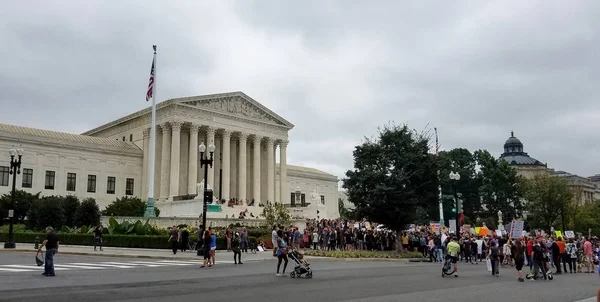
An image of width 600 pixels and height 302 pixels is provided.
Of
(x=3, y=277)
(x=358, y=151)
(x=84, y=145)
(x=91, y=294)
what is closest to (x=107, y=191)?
(x=84, y=145)

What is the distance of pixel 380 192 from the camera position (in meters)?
36.7

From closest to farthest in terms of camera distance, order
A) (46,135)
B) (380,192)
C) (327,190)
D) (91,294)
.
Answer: (91,294), (380,192), (46,135), (327,190)

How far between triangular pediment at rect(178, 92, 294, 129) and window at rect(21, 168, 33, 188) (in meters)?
20.9

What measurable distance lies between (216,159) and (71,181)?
20067mm

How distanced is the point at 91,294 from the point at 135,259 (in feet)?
50.6

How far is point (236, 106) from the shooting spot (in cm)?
7562

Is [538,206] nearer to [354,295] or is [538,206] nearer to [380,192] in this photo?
[380,192]

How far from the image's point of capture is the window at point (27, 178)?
210 feet

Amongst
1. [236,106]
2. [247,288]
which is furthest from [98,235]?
[236,106]

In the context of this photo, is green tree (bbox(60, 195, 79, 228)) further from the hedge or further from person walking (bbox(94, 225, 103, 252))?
person walking (bbox(94, 225, 103, 252))

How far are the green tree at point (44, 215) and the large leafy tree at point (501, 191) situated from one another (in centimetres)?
6558

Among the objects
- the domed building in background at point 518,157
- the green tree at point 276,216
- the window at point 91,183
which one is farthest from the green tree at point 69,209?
the domed building in background at point 518,157

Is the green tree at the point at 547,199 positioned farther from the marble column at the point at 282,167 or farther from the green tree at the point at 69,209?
the green tree at the point at 69,209

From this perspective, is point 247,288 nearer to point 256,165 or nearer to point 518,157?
point 256,165
